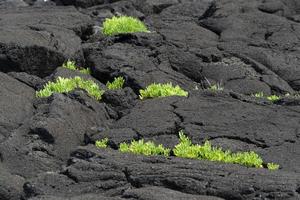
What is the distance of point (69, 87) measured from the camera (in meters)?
17.2

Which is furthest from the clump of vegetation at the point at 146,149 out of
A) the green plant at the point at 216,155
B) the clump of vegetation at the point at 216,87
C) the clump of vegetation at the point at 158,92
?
the clump of vegetation at the point at 216,87

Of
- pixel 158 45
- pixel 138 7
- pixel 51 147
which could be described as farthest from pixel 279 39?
pixel 51 147

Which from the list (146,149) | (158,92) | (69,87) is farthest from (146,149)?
(69,87)

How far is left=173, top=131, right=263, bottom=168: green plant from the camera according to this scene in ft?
42.8

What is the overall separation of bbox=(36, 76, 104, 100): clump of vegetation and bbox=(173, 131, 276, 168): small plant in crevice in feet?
13.7

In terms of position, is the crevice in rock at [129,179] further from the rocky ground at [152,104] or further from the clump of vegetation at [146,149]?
the clump of vegetation at [146,149]

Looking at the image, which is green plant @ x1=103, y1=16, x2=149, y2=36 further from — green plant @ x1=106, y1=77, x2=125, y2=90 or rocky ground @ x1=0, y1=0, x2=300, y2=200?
green plant @ x1=106, y1=77, x2=125, y2=90

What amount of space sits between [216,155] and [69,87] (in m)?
5.57

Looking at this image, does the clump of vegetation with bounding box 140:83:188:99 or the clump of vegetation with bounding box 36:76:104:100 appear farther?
the clump of vegetation with bounding box 140:83:188:99

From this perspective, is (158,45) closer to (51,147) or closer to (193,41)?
(193,41)

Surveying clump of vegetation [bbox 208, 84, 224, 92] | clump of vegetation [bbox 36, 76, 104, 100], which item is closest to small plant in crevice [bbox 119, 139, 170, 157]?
clump of vegetation [bbox 36, 76, 104, 100]

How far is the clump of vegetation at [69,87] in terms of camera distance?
1667 centimetres

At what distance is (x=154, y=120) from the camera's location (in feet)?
49.1

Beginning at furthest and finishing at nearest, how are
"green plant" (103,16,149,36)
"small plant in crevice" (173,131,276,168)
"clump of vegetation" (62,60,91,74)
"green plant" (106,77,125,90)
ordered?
"green plant" (103,16,149,36) → "clump of vegetation" (62,60,91,74) → "green plant" (106,77,125,90) → "small plant in crevice" (173,131,276,168)
